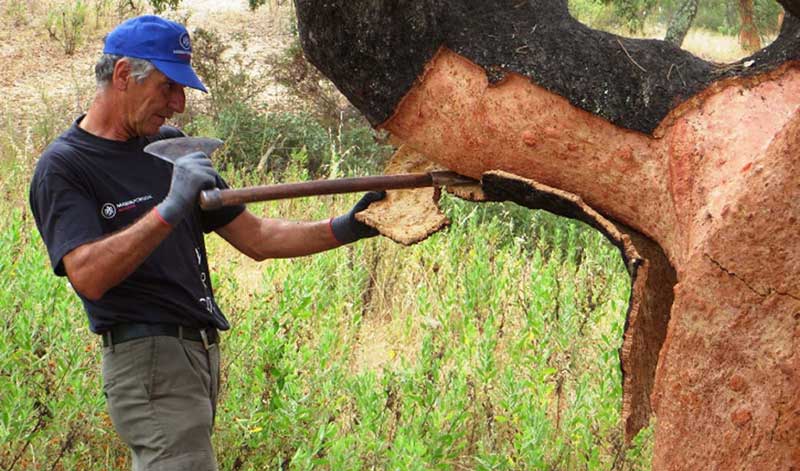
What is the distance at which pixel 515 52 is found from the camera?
7.50 ft

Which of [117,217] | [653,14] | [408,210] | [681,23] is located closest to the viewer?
[408,210]

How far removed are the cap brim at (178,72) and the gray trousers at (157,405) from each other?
0.73 m

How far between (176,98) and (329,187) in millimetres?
617

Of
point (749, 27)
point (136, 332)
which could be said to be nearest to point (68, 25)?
point (749, 27)

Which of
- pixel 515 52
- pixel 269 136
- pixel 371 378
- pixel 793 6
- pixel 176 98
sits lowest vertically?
pixel 269 136

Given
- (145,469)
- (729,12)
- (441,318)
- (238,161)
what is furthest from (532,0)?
(729,12)

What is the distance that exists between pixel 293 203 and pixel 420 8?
446cm

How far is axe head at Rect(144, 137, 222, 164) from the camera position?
276cm

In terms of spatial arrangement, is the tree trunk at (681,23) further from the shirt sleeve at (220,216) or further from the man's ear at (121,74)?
the man's ear at (121,74)

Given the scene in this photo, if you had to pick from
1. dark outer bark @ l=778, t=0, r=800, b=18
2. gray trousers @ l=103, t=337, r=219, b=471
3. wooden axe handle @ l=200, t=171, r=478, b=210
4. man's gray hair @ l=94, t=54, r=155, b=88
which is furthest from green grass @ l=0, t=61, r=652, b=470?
dark outer bark @ l=778, t=0, r=800, b=18

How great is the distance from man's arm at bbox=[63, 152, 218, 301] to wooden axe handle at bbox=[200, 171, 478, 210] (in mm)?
52

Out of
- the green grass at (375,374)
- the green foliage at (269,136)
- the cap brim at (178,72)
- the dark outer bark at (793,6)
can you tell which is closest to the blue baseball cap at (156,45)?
the cap brim at (178,72)

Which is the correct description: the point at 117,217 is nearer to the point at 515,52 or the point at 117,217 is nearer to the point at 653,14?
the point at 515,52

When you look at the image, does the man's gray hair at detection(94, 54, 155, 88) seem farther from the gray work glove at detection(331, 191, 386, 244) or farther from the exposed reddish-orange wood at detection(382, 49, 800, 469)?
the exposed reddish-orange wood at detection(382, 49, 800, 469)
